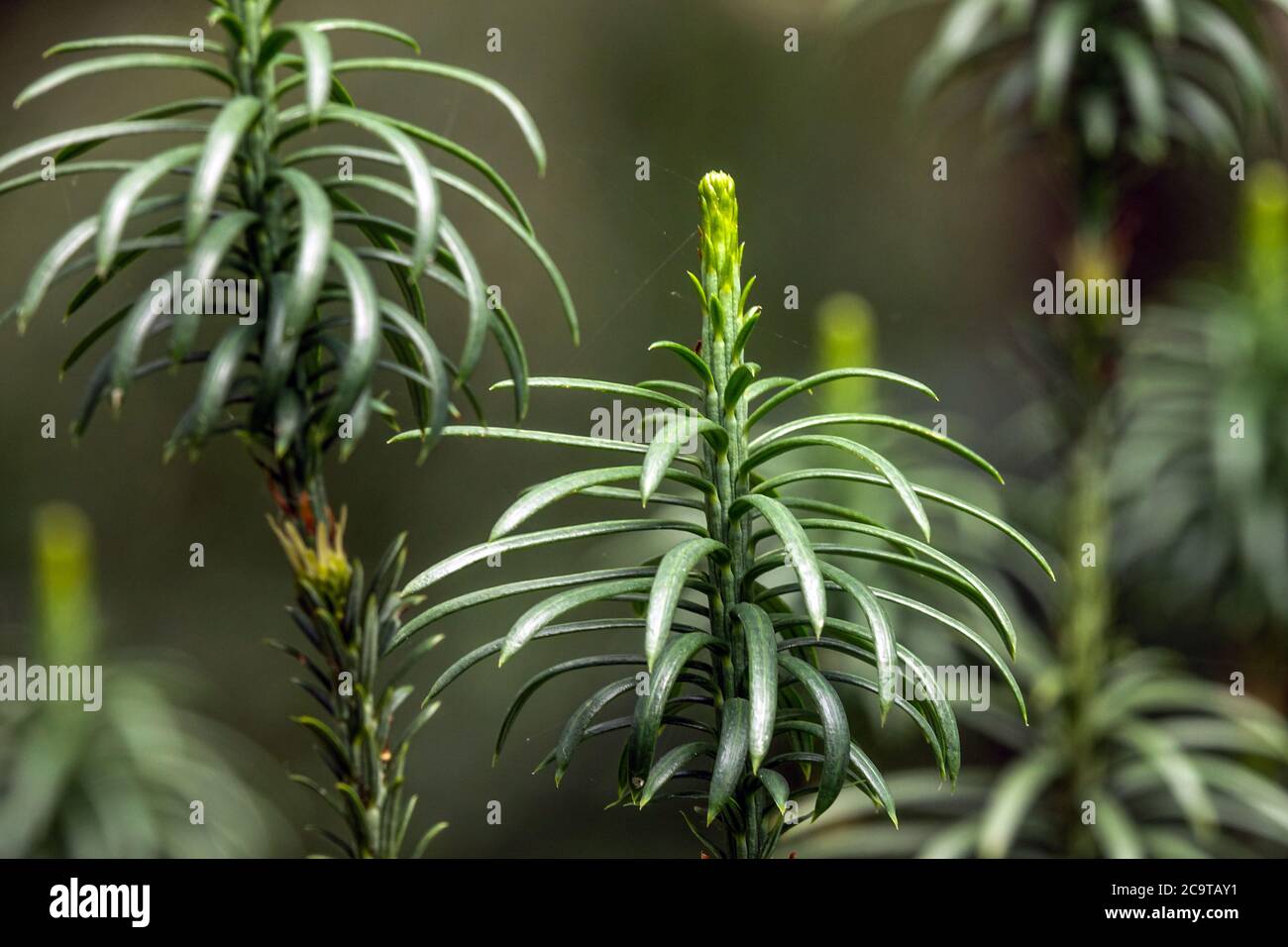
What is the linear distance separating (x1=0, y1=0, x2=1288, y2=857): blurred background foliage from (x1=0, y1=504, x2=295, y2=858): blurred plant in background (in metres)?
0.05

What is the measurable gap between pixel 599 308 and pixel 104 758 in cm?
111

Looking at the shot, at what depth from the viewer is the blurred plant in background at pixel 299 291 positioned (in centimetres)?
73

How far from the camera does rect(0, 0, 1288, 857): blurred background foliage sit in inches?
71.2

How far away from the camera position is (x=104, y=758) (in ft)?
5.63

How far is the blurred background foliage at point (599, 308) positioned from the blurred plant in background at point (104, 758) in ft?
0.15

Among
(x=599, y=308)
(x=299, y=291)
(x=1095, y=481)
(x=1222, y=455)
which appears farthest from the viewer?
(x=1222, y=455)

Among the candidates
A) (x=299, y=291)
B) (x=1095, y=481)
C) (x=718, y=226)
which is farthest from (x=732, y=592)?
(x=1095, y=481)

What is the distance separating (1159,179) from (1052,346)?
91 centimetres

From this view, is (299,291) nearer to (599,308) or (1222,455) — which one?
(599,308)

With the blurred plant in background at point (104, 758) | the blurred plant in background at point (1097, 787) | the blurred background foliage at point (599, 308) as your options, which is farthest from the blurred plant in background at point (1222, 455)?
the blurred plant in background at point (104, 758)

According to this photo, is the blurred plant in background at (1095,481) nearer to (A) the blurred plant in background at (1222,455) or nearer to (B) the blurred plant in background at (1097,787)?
(B) the blurred plant in background at (1097,787)

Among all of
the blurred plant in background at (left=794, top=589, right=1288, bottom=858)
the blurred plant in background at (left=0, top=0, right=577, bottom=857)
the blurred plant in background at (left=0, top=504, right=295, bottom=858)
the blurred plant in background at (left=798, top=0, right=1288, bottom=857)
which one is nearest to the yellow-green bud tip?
the blurred plant in background at (left=0, top=0, right=577, bottom=857)

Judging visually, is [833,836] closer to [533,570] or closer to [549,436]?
[533,570]

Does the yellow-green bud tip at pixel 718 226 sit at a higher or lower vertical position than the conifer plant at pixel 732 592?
higher
